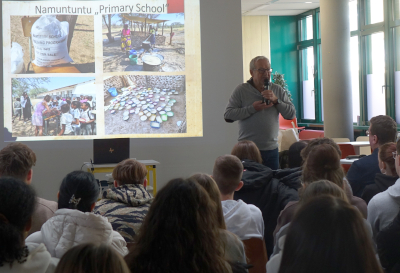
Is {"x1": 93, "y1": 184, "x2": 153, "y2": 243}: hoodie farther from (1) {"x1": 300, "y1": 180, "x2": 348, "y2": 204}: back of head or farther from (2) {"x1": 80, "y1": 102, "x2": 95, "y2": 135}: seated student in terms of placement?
(2) {"x1": 80, "y1": 102, "x2": 95, "y2": 135}: seated student

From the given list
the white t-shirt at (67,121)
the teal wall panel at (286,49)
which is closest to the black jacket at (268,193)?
the white t-shirt at (67,121)

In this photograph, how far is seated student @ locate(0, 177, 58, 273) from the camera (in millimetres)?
1272

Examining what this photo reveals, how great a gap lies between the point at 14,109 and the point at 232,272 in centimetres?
488

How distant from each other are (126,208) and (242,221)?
56cm

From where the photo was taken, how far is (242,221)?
2152mm

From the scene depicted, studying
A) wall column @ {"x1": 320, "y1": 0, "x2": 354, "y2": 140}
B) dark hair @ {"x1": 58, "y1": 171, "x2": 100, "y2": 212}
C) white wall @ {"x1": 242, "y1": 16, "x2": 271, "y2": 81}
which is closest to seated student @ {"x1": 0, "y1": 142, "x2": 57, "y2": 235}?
dark hair @ {"x1": 58, "y1": 171, "x2": 100, "y2": 212}

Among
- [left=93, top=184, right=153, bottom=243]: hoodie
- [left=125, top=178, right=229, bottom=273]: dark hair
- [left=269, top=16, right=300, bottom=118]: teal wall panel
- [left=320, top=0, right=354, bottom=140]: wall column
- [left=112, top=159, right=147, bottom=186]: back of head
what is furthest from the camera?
[left=269, top=16, right=300, bottom=118]: teal wall panel

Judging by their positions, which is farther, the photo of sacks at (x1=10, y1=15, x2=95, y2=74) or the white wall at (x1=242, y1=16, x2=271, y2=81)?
the white wall at (x1=242, y1=16, x2=271, y2=81)

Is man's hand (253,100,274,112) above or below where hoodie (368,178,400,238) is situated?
above

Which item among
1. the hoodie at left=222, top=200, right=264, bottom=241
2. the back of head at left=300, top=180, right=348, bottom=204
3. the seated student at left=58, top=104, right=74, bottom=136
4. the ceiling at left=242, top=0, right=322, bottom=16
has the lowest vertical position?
the hoodie at left=222, top=200, right=264, bottom=241

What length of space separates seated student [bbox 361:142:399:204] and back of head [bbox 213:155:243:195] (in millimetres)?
738

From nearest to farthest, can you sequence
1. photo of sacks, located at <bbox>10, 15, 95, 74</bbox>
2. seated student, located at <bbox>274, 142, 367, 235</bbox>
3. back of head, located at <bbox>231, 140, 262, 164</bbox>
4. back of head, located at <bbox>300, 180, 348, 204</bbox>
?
back of head, located at <bbox>300, 180, 348, 204</bbox> < seated student, located at <bbox>274, 142, 367, 235</bbox> < back of head, located at <bbox>231, 140, 262, 164</bbox> < photo of sacks, located at <bbox>10, 15, 95, 74</bbox>

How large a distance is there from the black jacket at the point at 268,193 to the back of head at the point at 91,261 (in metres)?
1.79

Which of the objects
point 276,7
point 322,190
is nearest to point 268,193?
point 322,190
